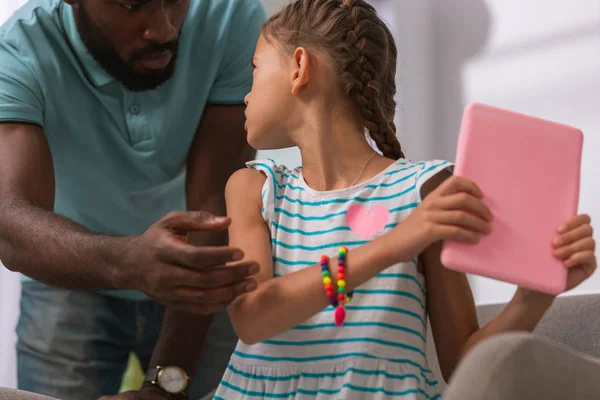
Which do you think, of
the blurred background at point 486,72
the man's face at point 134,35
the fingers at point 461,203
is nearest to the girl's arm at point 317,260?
the fingers at point 461,203

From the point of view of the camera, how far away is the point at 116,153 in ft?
5.65

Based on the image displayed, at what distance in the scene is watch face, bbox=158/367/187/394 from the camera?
1496mm

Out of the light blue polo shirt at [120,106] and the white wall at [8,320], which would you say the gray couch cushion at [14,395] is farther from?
the white wall at [8,320]

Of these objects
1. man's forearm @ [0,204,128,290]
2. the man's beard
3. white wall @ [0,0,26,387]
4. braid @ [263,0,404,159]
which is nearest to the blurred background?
white wall @ [0,0,26,387]

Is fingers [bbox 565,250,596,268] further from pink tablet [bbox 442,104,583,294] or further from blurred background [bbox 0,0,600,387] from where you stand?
blurred background [bbox 0,0,600,387]

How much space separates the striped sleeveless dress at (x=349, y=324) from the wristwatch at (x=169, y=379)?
1.36ft

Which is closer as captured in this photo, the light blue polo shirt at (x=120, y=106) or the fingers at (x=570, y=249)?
the fingers at (x=570, y=249)

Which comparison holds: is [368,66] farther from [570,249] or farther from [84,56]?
[84,56]

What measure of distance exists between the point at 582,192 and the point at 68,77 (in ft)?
4.38

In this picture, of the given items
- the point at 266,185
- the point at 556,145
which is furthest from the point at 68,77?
the point at 556,145

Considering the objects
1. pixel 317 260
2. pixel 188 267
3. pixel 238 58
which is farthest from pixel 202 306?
pixel 238 58

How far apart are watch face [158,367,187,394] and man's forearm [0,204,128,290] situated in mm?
252

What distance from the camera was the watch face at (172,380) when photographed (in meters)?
1.50

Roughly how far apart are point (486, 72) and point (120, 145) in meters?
1.19
